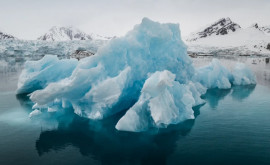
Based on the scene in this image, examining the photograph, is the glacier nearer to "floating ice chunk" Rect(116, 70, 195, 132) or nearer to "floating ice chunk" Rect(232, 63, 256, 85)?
"floating ice chunk" Rect(116, 70, 195, 132)

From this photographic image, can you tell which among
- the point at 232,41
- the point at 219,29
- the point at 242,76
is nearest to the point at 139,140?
the point at 242,76

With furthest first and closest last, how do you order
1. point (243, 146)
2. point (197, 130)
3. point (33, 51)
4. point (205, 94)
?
1. point (33, 51)
2. point (205, 94)
3. point (197, 130)
4. point (243, 146)

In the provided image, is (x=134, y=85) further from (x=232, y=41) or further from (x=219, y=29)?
(x=219, y=29)

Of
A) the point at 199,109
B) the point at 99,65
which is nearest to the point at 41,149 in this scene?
the point at 99,65

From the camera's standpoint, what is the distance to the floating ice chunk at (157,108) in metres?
11.2

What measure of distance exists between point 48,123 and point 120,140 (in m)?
4.94

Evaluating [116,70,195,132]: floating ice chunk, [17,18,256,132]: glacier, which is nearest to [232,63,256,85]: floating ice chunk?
[17,18,256,132]: glacier

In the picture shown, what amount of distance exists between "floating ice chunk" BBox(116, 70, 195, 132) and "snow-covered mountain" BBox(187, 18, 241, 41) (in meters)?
145

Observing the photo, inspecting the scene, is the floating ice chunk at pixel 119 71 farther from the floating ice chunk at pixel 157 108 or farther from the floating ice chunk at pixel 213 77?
the floating ice chunk at pixel 213 77

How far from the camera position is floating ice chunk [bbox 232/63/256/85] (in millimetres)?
25469

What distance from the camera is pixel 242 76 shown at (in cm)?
2600

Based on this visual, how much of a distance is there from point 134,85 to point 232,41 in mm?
122177

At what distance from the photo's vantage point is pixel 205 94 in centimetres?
2109

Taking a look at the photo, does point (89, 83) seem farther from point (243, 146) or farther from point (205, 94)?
point (205, 94)
